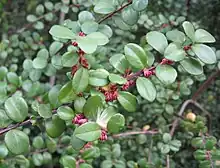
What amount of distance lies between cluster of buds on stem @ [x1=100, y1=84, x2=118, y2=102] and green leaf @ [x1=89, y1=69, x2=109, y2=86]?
25mm

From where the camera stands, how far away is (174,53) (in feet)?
2.28

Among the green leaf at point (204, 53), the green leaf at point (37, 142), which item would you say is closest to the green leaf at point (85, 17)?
the green leaf at point (204, 53)

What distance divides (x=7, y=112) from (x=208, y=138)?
66 cm

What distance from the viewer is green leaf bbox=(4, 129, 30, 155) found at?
0.74 metres

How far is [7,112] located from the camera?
76 centimetres

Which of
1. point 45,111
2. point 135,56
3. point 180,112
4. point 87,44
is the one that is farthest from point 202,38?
point 180,112

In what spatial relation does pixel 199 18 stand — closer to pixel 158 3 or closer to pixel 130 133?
pixel 158 3

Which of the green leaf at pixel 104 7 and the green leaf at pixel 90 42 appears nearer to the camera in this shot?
the green leaf at pixel 90 42

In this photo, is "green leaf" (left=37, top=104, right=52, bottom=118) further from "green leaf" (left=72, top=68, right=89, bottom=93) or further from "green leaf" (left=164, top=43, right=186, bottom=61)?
"green leaf" (left=164, top=43, right=186, bottom=61)

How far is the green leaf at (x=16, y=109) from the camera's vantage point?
0.76 m

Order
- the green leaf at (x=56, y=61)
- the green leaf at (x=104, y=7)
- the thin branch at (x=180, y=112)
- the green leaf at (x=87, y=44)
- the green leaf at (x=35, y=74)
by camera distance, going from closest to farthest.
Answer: the green leaf at (x=87, y=44) < the green leaf at (x=104, y=7) < the green leaf at (x=56, y=61) < the green leaf at (x=35, y=74) < the thin branch at (x=180, y=112)

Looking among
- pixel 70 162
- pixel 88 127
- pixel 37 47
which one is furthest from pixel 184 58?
pixel 37 47

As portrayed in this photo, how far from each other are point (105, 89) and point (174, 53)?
0.55ft

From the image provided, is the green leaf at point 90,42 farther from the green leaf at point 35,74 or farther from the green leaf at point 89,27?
the green leaf at point 35,74
